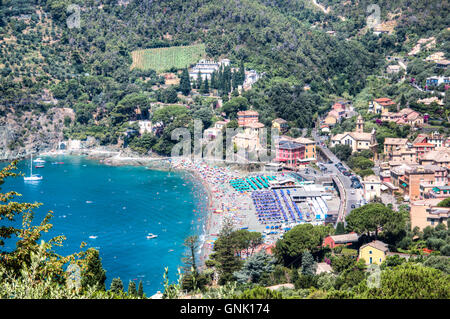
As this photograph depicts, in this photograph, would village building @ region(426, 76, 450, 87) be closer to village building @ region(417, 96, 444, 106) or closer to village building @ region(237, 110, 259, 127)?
village building @ region(417, 96, 444, 106)

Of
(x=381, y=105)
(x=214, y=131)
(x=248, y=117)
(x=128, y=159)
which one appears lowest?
(x=128, y=159)

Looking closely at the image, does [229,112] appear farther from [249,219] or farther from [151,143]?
[249,219]

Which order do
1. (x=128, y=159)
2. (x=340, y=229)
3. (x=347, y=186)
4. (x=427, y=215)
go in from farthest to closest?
(x=128, y=159), (x=347, y=186), (x=340, y=229), (x=427, y=215)

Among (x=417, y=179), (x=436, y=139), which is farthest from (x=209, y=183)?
(x=436, y=139)

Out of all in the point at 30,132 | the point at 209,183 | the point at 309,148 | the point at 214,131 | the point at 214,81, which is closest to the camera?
the point at 209,183

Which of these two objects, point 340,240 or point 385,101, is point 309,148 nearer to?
point 385,101

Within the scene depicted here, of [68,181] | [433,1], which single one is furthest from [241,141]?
[433,1]
